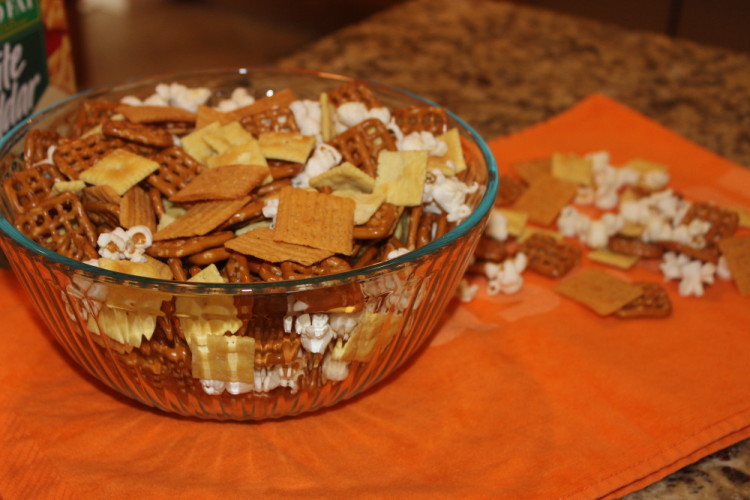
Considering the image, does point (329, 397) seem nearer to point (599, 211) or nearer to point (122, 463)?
point (122, 463)

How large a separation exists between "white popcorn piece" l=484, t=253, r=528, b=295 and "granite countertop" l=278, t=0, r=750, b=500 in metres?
0.40

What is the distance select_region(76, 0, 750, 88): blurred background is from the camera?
2.83 m

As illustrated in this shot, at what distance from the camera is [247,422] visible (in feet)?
2.53

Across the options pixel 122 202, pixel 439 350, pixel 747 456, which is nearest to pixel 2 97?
pixel 122 202

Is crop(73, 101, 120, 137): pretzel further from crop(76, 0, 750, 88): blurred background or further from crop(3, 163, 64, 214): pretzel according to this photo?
crop(76, 0, 750, 88): blurred background

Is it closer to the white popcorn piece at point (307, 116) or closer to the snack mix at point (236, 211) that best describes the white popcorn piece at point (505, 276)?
the snack mix at point (236, 211)

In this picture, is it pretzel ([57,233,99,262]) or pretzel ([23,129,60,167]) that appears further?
pretzel ([23,129,60,167])

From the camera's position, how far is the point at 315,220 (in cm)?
75

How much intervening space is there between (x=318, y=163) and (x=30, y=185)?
0.30 meters

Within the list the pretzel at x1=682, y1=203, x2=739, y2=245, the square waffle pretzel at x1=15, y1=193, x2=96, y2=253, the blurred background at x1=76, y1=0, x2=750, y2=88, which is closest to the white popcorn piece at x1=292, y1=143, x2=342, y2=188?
the square waffle pretzel at x1=15, y1=193, x2=96, y2=253

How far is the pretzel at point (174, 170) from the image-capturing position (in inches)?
32.6

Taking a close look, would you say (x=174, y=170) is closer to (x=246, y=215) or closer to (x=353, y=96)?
(x=246, y=215)

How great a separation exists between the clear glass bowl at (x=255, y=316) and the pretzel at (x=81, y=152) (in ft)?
0.24

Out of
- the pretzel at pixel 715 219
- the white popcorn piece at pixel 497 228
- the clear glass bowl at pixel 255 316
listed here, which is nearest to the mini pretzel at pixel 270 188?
the clear glass bowl at pixel 255 316
